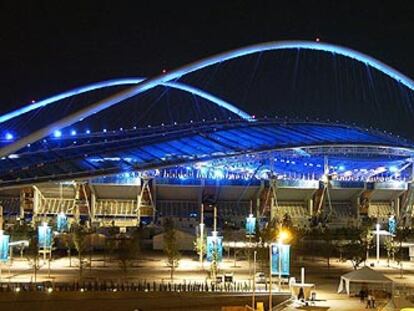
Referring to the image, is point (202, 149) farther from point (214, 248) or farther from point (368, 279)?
point (368, 279)

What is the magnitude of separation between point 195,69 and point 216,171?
128 ft

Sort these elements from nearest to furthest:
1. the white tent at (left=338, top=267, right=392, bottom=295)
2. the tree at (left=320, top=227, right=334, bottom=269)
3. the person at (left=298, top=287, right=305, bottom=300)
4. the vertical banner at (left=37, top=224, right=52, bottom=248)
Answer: the person at (left=298, top=287, right=305, bottom=300)
the white tent at (left=338, top=267, right=392, bottom=295)
the vertical banner at (left=37, top=224, right=52, bottom=248)
the tree at (left=320, top=227, right=334, bottom=269)

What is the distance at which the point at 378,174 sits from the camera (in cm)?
10075

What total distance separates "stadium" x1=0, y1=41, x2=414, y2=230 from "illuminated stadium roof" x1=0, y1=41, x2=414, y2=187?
0.13 metres

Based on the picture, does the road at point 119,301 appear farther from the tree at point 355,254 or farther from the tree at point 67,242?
the tree at point 67,242

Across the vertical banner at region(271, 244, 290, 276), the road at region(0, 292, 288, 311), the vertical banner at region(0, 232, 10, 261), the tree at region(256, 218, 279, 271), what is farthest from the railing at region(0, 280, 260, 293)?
the tree at region(256, 218, 279, 271)

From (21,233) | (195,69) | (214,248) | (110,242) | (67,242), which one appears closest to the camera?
(214,248)

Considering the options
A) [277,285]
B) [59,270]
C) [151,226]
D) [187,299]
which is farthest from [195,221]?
[187,299]

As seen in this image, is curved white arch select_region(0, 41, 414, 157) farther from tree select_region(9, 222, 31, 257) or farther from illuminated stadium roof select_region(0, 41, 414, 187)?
tree select_region(9, 222, 31, 257)

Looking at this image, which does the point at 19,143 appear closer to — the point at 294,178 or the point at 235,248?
the point at 235,248

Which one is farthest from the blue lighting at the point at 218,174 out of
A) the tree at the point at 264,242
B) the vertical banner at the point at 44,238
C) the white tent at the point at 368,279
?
the white tent at the point at 368,279

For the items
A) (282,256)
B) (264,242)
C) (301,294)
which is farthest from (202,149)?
(301,294)

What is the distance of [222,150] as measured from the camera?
Answer: 246ft

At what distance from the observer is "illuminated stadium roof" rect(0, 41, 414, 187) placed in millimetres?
67062
